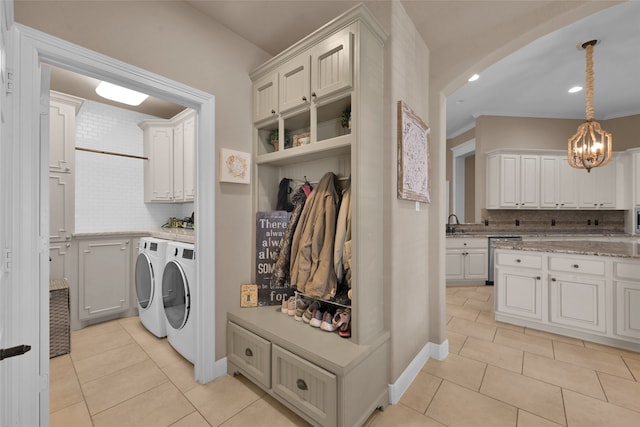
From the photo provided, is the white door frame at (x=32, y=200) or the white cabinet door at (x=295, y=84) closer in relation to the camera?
the white door frame at (x=32, y=200)

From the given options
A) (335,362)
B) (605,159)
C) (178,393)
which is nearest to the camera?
(335,362)

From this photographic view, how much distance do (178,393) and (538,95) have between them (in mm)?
5753

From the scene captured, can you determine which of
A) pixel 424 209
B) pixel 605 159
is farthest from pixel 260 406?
pixel 605 159

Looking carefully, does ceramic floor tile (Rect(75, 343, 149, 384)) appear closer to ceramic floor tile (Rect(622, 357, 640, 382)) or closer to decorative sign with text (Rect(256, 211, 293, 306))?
decorative sign with text (Rect(256, 211, 293, 306))

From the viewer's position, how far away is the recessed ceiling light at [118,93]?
2.81 m

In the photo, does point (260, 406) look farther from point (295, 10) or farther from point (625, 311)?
point (625, 311)

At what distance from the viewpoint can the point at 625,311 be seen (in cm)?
Answer: 244

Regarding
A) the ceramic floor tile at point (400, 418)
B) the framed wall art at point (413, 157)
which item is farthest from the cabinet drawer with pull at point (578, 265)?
the ceramic floor tile at point (400, 418)

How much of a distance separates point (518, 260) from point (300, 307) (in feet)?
8.12

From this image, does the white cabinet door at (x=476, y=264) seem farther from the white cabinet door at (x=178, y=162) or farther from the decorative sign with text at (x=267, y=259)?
the white cabinet door at (x=178, y=162)

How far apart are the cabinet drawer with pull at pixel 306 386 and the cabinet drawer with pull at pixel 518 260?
100 inches

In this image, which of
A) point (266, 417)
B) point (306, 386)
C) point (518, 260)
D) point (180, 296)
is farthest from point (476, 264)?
point (180, 296)

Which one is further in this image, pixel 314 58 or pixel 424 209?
pixel 424 209

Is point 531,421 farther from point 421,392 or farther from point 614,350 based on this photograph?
point 614,350
